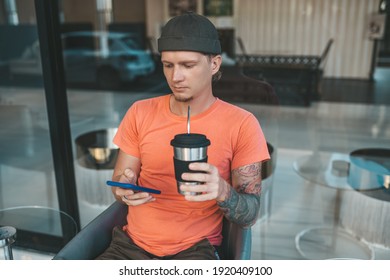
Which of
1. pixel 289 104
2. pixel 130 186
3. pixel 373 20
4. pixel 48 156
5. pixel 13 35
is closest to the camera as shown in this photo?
pixel 130 186

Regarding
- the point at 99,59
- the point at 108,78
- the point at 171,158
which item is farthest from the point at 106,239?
the point at 99,59

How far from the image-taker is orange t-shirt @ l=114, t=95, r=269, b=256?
3.76 feet

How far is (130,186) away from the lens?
990mm

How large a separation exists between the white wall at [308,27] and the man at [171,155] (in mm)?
6398

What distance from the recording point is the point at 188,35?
101 cm

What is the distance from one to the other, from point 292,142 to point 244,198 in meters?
3.07

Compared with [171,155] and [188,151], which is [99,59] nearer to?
[171,155]

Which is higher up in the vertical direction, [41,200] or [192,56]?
[192,56]

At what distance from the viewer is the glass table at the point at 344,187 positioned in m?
2.08

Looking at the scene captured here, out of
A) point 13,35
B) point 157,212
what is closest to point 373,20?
point 13,35
